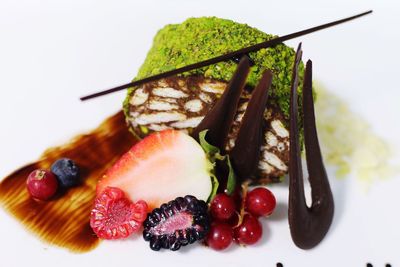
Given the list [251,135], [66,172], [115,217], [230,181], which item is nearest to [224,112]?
[251,135]

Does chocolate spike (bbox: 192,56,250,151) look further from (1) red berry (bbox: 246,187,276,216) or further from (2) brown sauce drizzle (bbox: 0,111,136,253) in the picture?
(2) brown sauce drizzle (bbox: 0,111,136,253)

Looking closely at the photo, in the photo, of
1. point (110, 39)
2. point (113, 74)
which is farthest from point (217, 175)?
point (110, 39)

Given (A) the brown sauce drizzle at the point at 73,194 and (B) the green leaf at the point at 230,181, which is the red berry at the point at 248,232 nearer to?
(B) the green leaf at the point at 230,181

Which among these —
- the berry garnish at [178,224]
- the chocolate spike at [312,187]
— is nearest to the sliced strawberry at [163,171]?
the berry garnish at [178,224]

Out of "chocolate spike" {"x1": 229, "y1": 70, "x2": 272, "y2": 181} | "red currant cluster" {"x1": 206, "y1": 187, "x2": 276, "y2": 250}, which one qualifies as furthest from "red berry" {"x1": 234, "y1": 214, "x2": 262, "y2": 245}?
"chocolate spike" {"x1": 229, "y1": 70, "x2": 272, "y2": 181}

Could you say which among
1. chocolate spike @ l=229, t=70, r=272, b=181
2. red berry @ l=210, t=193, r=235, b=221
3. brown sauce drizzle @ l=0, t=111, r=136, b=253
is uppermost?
chocolate spike @ l=229, t=70, r=272, b=181

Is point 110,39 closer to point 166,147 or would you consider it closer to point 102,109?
point 102,109

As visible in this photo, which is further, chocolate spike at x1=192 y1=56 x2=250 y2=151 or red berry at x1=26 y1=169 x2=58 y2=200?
red berry at x1=26 y1=169 x2=58 y2=200
